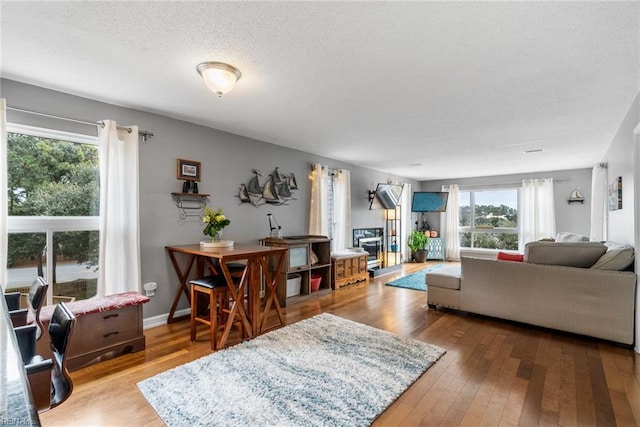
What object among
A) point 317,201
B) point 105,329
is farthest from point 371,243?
point 105,329

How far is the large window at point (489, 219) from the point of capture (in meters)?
7.62

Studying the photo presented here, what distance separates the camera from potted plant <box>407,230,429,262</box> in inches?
308

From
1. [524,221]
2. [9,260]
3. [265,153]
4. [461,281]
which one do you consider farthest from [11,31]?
[524,221]

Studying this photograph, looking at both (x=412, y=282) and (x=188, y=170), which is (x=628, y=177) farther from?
(x=188, y=170)

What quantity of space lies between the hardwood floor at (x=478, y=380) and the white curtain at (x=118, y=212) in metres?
0.65

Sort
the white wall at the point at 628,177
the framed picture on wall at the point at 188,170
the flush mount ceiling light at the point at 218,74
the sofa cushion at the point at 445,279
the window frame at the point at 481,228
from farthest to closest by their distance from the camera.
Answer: the window frame at the point at 481,228 → the sofa cushion at the point at 445,279 → the framed picture on wall at the point at 188,170 → the white wall at the point at 628,177 → the flush mount ceiling light at the point at 218,74

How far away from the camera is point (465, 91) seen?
8.52 feet

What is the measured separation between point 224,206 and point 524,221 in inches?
278

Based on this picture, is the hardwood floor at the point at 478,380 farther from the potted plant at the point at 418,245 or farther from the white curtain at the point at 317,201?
the potted plant at the point at 418,245

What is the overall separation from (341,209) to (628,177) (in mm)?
3808

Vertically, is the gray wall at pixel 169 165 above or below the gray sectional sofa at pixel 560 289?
above

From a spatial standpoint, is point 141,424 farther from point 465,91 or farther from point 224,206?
point 465,91

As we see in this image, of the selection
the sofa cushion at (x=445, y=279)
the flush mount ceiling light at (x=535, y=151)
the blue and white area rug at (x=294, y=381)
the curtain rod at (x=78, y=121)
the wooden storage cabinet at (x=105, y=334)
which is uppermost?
the flush mount ceiling light at (x=535, y=151)

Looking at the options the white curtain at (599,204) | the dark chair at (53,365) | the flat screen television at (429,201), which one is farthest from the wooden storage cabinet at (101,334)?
the flat screen television at (429,201)
